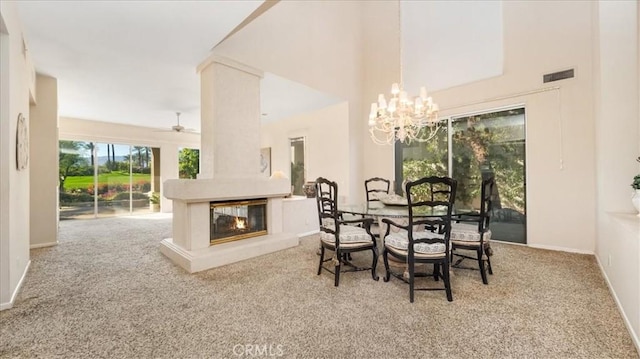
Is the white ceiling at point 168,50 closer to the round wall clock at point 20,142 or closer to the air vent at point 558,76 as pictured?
the air vent at point 558,76

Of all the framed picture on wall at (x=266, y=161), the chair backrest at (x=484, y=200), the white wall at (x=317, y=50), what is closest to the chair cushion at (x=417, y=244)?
the chair backrest at (x=484, y=200)

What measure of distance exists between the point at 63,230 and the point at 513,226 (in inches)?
350

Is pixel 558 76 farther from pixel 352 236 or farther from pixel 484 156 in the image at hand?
pixel 352 236

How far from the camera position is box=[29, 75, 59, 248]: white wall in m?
4.18

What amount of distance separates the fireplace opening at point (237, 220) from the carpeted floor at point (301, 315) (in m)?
0.61

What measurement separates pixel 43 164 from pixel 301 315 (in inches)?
202

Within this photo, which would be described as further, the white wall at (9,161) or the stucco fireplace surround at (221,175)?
the stucco fireplace surround at (221,175)

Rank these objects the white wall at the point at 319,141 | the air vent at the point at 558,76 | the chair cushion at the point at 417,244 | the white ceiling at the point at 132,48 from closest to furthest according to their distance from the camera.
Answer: the chair cushion at the point at 417,244 → the white ceiling at the point at 132,48 → the air vent at the point at 558,76 → the white wall at the point at 319,141

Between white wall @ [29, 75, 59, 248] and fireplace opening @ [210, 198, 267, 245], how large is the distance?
306cm

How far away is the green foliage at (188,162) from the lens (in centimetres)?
898

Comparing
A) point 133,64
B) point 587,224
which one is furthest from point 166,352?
point 587,224

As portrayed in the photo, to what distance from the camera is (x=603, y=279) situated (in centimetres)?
272

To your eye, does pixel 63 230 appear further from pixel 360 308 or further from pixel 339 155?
pixel 360 308

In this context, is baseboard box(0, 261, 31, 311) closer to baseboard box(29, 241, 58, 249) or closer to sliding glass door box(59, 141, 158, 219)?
baseboard box(29, 241, 58, 249)
